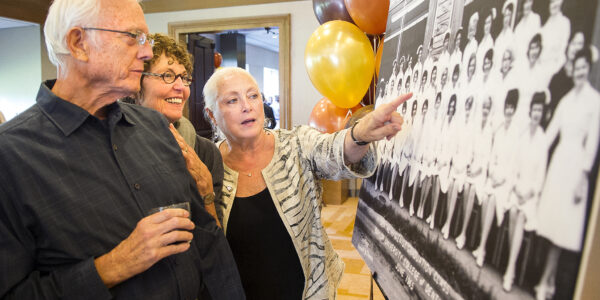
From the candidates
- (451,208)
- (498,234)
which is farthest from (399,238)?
(498,234)

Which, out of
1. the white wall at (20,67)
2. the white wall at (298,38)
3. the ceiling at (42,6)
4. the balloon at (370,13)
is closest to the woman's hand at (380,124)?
the balloon at (370,13)

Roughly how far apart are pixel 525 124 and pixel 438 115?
0.26 meters

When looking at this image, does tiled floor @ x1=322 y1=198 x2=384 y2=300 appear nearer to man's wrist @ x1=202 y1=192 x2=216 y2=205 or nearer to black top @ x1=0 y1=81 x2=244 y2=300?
man's wrist @ x1=202 y1=192 x2=216 y2=205

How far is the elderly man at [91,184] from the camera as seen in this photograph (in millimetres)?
757

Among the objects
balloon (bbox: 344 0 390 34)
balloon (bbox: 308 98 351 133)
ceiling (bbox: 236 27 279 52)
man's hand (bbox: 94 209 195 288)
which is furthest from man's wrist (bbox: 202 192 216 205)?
ceiling (bbox: 236 27 279 52)

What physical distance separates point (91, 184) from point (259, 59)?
1172 cm

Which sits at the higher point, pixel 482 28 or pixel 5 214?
pixel 482 28

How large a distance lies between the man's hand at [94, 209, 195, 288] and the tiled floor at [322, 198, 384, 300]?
190 cm

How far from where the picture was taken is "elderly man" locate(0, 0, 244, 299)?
757mm

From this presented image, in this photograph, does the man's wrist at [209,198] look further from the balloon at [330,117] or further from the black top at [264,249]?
the balloon at [330,117]

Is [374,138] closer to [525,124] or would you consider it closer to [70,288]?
[525,124]

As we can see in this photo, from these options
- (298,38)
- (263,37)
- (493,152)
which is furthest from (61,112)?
(263,37)

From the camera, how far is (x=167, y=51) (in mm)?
1343

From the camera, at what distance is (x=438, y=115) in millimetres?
734
